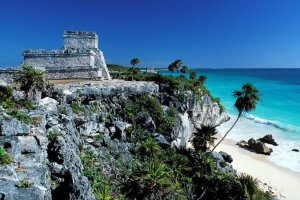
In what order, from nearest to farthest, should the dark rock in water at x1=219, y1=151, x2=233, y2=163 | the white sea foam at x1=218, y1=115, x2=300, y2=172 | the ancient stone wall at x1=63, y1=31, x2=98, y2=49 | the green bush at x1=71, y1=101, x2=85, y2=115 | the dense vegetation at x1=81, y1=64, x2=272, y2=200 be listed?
the dense vegetation at x1=81, y1=64, x2=272, y2=200 → the green bush at x1=71, y1=101, x2=85, y2=115 → the dark rock in water at x1=219, y1=151, x2=233, y2=163 → the white sea foam at x1=218, y1=115, x2=300, y2=172 → the ancient stone wall at x1=63, y1=31, x2=98, y2=49

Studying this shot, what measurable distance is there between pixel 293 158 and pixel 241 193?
53.3ft

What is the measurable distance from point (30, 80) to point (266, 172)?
1050 inches

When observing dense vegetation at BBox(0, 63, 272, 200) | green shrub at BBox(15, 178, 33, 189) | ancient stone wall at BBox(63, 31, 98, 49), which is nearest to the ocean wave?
dense vegetation at BBox(0, 63, 272, 200)

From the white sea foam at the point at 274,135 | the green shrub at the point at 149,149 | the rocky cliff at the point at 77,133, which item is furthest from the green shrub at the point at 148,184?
the white sea foam at the point at 274,135

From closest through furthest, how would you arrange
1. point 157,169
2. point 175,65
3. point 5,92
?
point 5,92 < point 157,169 < point 175,65

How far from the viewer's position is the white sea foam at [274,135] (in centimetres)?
3060

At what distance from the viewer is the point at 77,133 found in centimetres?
1944

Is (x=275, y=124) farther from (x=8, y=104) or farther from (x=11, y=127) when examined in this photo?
(x=11, y=127)

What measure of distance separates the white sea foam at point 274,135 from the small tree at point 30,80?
1140 inches

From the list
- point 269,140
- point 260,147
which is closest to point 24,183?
point 260,147

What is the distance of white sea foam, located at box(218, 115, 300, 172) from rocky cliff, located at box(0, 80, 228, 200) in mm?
5586

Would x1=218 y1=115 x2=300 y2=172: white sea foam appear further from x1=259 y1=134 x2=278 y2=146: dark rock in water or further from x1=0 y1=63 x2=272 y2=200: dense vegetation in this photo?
x1=0 y1=63 x2=272 y2=200: dense vegetation

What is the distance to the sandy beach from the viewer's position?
2367cm

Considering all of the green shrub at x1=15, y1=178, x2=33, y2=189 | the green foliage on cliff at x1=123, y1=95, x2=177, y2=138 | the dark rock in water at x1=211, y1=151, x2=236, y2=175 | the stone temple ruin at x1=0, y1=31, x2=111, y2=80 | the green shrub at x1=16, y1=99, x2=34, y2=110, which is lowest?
the dark rock in water at x1=211, y1=151, x2=236, y2=175
